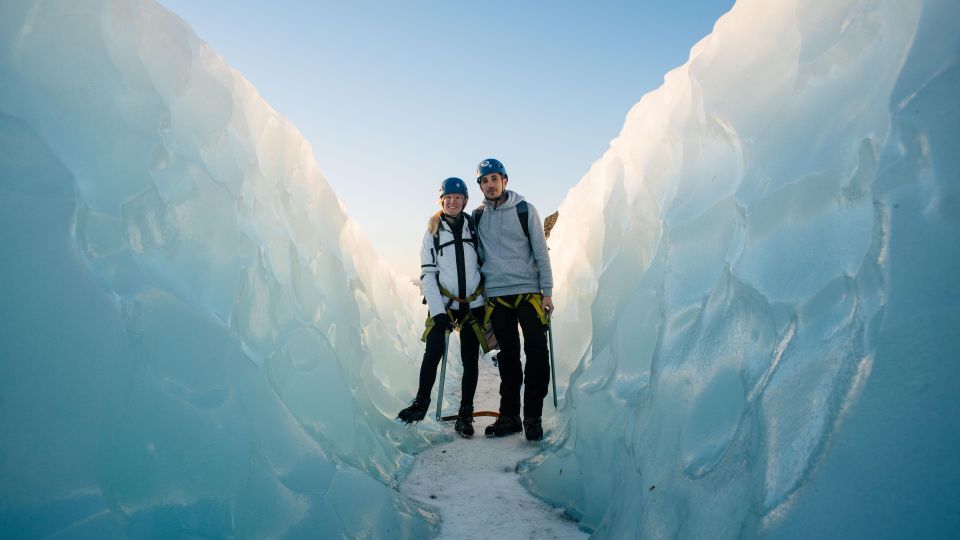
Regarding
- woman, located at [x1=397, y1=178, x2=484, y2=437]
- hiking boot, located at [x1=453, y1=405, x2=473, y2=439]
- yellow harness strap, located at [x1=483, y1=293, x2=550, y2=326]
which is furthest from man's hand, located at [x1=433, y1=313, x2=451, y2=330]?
hiking boot, located at [x1=453, y1=405, x2=473, y2=439]

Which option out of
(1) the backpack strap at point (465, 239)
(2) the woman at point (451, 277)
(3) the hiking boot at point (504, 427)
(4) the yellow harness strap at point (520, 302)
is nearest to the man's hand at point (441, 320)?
(2) the woman at point (451, 277)

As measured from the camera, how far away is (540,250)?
4.26m

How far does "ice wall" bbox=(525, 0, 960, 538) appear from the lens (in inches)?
50.1

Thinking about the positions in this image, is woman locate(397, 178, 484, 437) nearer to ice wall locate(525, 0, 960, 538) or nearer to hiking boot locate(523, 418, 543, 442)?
hiking boot locate(523, 418, 543, 442)

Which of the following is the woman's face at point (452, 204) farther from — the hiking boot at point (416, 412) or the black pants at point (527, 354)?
the hiking boot at point (416, 412)

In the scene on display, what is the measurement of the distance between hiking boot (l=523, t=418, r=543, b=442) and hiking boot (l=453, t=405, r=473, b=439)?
495 millimetres

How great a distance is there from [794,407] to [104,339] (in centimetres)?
224

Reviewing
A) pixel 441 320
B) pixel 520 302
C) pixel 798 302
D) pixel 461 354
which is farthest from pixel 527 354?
pixel 798 302

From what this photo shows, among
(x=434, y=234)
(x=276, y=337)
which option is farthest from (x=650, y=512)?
(x=434, y=234)

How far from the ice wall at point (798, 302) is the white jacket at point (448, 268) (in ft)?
4.74

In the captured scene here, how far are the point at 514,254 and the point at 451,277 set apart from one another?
0.54 meters

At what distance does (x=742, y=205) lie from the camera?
7.26ft

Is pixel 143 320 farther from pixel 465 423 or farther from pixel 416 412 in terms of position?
pixel 465 423

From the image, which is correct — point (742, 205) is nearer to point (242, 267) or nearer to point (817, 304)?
point (817, 304)
